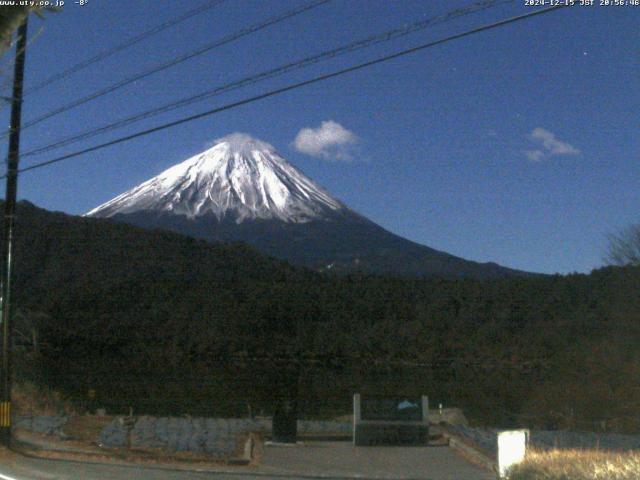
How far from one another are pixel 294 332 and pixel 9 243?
1192 inches

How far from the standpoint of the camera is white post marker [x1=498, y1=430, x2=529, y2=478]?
1020 cm

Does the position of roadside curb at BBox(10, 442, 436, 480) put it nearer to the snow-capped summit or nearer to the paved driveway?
the paved driveway

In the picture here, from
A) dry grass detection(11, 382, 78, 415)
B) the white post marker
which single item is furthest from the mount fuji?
the white post marker

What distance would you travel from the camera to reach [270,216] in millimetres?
101000

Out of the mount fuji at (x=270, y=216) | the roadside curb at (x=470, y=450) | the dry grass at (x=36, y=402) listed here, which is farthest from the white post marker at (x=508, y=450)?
the mount fuji at (x=270, y=216)

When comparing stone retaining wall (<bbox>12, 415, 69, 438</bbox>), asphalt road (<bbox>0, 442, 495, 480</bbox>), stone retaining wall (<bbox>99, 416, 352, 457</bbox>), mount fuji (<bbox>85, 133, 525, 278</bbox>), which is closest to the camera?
asphalt road (<bbox>0, 442, 495, 480</bbox>)

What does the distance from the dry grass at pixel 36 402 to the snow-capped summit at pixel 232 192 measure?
70419 millimetres

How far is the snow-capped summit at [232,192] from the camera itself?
328 feet

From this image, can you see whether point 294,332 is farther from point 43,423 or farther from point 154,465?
point 154,465

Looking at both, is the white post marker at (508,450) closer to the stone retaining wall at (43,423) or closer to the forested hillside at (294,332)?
the stone retaining wall at (43,423)

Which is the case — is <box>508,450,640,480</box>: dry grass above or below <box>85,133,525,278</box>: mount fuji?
below

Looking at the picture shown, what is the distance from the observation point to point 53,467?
1376cm

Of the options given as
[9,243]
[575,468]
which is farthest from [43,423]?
[575,468]

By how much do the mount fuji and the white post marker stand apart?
68.1 m
